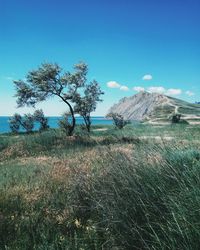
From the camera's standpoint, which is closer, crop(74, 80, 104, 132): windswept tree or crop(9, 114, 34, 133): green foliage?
crop(74, 80, 104, 132): windswept tree

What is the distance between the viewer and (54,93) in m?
33.1

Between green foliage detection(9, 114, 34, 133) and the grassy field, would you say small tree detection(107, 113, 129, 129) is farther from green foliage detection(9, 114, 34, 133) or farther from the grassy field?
the grassy field

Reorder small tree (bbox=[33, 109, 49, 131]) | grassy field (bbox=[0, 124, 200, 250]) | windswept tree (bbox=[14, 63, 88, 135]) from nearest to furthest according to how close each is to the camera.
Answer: grassy field (bbox=[0, 124, 200, 250]) → windswept tree (bbox=[14, 63, 88, 135]) → small tree (bbox=[33, 109, 49, 131])

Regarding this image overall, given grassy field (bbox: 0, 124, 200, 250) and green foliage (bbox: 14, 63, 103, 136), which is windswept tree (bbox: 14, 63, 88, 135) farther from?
grassy field (bbox: 0, 124, 200, 250)

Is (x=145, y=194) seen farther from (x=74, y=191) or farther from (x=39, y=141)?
(x=39, y=141)

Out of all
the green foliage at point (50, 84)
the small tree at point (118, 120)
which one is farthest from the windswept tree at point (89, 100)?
the small tree at point (118, 120)

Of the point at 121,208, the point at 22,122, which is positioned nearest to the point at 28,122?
the point at 22,122

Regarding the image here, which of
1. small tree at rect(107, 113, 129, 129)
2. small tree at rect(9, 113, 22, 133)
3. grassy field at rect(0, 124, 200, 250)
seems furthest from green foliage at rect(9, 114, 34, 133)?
grassy field at rect(0, 124, 200, 250)

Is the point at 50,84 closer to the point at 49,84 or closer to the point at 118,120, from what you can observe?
the point at 49,84

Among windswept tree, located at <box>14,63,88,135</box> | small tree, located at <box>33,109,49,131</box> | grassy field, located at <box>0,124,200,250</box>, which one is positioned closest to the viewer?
grassy field, located at <box>0,124,200,250</box>

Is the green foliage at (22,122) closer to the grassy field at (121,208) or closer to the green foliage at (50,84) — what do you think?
the green foliage at (50,84)

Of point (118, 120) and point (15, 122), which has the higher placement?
point (15, 122)

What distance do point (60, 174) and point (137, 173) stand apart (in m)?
5.07

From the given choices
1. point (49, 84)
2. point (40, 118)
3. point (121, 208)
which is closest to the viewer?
point (121, 208)
